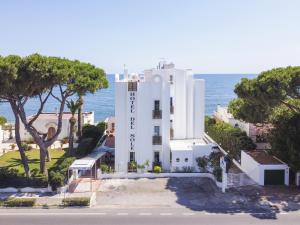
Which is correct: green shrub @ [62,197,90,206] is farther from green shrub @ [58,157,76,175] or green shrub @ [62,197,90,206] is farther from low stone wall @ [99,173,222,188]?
low stone wall @ [99,173,222,188]

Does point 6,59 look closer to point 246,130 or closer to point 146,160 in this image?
point 146,160

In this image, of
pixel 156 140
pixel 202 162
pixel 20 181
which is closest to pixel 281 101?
pixel 202 162

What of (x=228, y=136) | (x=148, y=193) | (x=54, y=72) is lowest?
(x=148, y=193)

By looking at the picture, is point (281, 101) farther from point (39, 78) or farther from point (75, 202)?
point (39, 78)

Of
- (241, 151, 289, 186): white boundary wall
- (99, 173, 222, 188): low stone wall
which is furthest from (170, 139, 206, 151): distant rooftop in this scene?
(241, 151, 289, 186): white boundary wall

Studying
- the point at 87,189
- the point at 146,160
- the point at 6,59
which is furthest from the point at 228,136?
the point at 6,59

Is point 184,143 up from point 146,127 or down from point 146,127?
down
